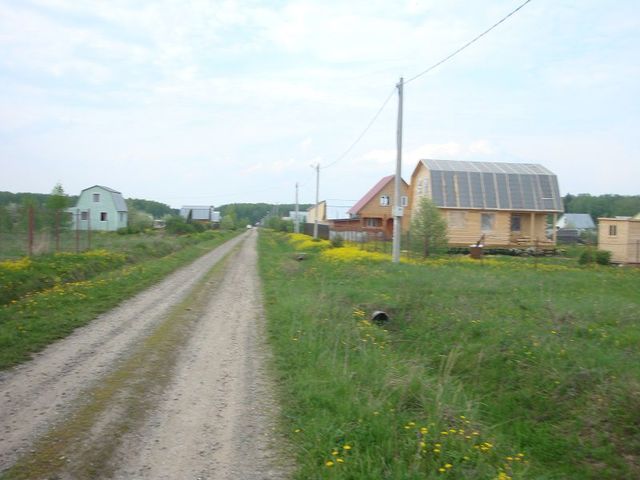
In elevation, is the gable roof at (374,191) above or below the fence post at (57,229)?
above

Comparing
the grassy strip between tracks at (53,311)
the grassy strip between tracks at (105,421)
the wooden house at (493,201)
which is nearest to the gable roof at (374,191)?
the wooden house at (493,201)

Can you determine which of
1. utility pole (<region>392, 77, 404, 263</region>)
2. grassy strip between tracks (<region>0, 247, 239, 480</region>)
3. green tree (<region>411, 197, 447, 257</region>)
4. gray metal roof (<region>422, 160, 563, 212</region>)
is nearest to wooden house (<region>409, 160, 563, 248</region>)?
gray metal roof (<region>422, 160, 563, 212</region>)

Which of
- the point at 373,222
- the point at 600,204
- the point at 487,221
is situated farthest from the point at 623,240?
the point at 600,204

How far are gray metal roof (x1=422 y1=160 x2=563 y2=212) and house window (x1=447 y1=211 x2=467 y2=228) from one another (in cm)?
59

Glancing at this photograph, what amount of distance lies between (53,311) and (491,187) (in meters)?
32.9

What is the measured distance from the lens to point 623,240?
28.1 metres

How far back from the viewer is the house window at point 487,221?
37.5 m

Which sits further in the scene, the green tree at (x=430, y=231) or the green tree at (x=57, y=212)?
the green tree at (x=430, y=231)

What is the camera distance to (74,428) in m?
5.24

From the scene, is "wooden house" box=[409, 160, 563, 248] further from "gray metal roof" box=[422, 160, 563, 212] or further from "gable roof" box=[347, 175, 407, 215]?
"gable roof" box=[347, 175, 407, 215]

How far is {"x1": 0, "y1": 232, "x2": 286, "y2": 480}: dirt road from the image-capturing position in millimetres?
4621

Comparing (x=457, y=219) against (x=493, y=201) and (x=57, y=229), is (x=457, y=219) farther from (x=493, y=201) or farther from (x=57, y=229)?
(x=57, y=229)

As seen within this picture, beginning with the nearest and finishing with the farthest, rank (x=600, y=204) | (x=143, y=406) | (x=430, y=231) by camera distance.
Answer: (x=143, y=406) → (x=430, y=231) → (x=600, y=204)

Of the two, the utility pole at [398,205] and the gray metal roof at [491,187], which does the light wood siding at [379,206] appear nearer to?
the gray metal roof at [491,187]
